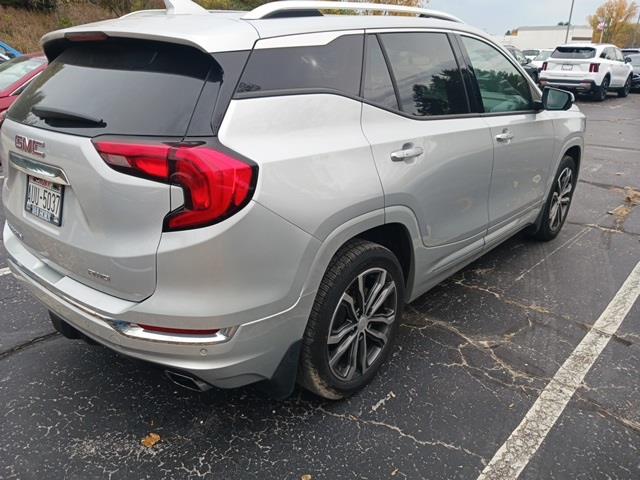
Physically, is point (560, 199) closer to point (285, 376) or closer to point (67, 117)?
point (285, 376)

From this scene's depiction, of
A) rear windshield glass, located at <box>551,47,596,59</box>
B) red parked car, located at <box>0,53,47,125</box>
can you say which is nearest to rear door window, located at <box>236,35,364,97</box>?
red parked car, located at <box>0,53,47,125</box>

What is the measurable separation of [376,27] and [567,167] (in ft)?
9.39

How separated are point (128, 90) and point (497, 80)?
259 cm

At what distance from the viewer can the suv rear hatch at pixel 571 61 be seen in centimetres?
1727

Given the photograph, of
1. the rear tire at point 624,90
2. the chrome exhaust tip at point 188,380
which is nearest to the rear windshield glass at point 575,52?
the rear tire at point 624,90

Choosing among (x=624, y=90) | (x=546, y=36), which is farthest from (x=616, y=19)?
(x=624, y=90)

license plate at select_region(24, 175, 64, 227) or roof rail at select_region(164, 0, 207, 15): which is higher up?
roof rail at select_region(164, 0, 207, 15)

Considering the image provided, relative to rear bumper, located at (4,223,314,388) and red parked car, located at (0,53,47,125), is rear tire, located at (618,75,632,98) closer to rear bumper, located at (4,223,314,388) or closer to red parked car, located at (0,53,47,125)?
red parked car, located at (0,53,47,125)

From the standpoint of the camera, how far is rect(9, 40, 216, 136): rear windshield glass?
1.92m

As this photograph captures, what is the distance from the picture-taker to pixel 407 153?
8.38ft

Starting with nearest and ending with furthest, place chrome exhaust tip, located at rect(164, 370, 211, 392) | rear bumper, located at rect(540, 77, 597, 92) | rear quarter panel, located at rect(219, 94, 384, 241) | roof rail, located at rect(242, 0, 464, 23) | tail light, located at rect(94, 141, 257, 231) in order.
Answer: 1. tail light, located at rect(94, 141, 257, 231)
2. rear quarter panel, located at rect(219, 94, 384, 241)
3. chrome exhaust tip, located at rect(164, 370, 211, 392)
4. roof rail, located at rect(242, 0, 464, 23)
5. rear bumper, located at rect(540, 77, 597, 92)

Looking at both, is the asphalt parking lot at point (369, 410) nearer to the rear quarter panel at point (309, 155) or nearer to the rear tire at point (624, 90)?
the rear quarter panel at point (309, 155)

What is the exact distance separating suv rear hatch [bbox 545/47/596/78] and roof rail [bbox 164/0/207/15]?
17847 millimetres

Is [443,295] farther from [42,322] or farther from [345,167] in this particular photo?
[42,322]
